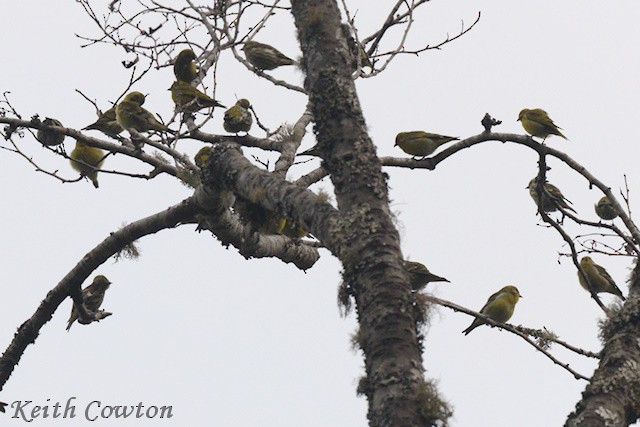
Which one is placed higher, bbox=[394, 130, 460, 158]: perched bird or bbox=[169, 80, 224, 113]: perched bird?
bbox=[394, 130, 460, 158]: perched bird

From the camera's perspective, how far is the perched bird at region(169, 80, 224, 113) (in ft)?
20.3

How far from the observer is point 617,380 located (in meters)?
3.05

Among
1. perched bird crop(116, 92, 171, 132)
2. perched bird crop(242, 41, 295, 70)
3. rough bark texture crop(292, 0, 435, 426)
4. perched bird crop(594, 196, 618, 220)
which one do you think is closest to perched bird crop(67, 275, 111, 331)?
perched bird crop(116, 92, 171, 132)

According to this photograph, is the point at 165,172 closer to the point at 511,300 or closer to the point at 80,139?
the point at 80,139

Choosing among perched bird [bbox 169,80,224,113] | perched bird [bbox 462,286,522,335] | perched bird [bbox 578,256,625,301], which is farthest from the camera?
perched bird [bbox 578,256,625,301]

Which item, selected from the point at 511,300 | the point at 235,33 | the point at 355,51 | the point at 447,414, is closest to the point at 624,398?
the point at 447,414

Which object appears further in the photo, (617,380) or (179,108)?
(179,108)

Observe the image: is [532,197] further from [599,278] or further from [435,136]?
[435,136]

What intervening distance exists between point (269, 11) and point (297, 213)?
3.76m

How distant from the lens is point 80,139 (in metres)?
5.63

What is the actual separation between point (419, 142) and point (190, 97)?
1.88m

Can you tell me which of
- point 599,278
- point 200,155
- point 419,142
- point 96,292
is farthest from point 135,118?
point 599,278

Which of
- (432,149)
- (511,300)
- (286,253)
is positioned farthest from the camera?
(511,300)

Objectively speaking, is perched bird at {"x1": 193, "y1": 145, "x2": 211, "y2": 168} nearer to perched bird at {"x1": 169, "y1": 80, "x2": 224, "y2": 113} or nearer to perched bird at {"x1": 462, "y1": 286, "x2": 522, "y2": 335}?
perched bird at {"x1": 169, "y1": 80, "x2": 224, "y2": 113}
